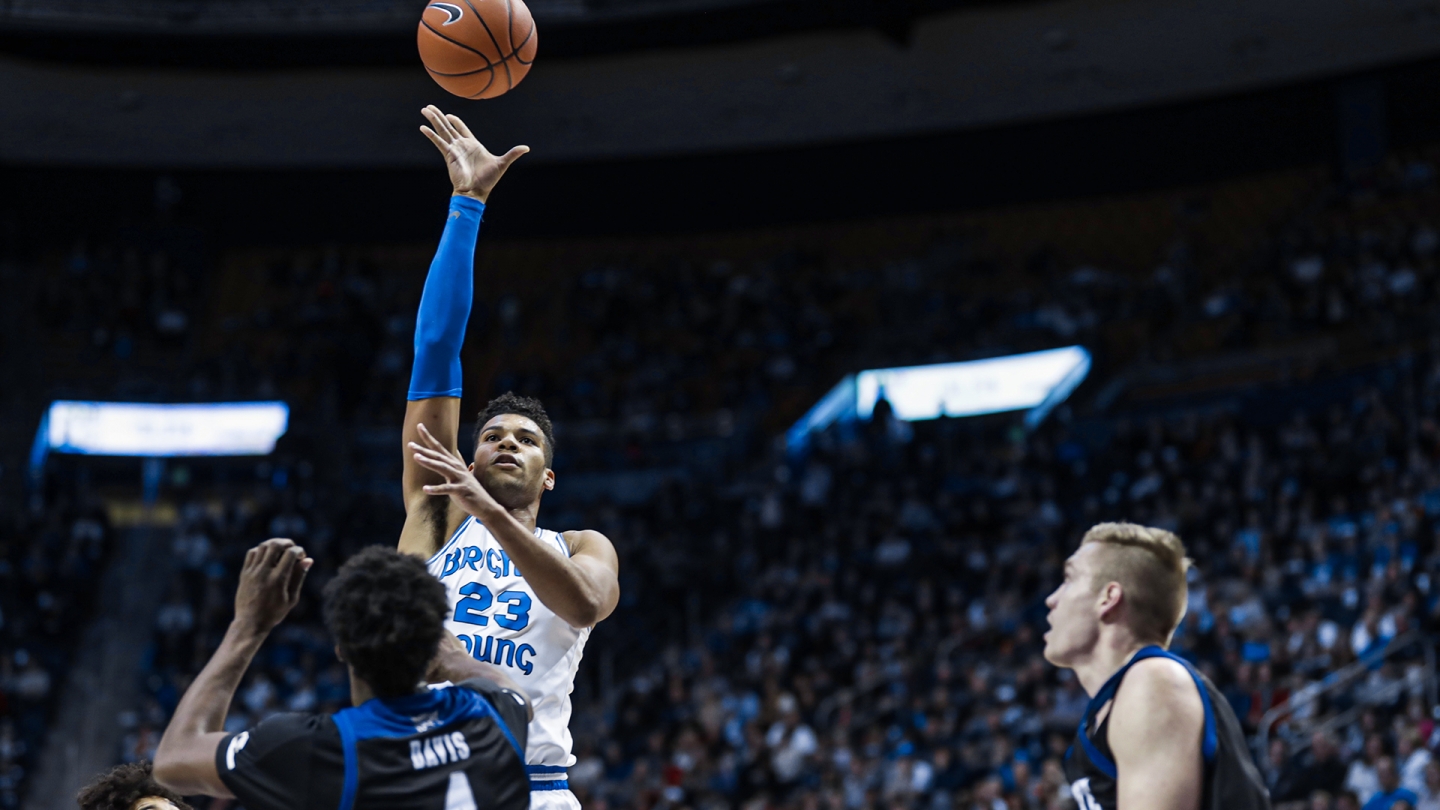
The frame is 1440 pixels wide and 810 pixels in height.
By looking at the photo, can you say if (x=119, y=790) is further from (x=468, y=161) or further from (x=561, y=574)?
(x=468, y=161)

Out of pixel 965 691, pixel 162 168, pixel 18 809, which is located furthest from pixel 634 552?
pixel 162 168

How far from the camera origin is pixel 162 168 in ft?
81.4

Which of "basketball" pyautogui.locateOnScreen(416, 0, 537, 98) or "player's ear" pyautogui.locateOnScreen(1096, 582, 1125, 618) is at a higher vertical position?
"basketball" pyautogui.locateOnScreen(416, 0, 537, 98)

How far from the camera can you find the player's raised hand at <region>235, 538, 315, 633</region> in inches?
132

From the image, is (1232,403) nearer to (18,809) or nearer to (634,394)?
(634,394)

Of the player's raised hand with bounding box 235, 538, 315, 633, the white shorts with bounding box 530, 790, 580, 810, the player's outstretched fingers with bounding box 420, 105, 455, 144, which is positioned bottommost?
the white shorts with bounding box 530, 790, 580, 810

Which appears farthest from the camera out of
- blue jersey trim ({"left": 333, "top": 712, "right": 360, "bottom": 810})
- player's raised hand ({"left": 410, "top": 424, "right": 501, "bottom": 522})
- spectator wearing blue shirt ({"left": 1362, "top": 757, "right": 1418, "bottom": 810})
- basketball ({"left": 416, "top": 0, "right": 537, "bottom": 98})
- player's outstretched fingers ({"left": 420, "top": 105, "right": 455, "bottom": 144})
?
spectator wearing blue shirt ({"left": 1362, "top": 757, "right": 1418, "bottom": 810})

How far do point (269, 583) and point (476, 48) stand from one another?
3.62 meters

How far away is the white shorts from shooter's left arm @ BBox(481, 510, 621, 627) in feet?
1.87

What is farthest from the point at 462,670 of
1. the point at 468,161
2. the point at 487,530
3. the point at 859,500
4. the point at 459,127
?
the point at 859,500

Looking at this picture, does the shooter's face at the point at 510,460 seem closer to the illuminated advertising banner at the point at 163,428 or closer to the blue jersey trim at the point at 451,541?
the blue jersey trim at the point at 451,541

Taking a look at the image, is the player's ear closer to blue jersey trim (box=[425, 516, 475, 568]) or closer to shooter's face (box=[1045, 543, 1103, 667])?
shooter's face (box=[1045, 543, 1103, 667])

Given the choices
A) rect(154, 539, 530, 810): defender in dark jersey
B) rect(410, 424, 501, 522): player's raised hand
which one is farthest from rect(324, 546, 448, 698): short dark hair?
rect(410, 424, 501, 522): player's raised hand

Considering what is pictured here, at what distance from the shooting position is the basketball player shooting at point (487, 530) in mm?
4766
